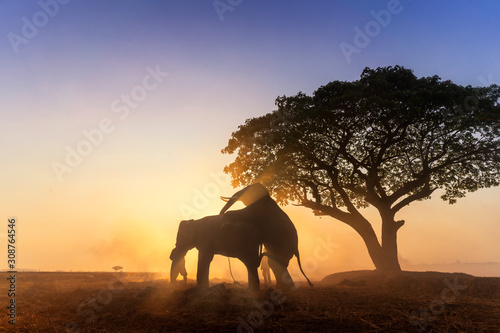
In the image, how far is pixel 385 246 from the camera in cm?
1917

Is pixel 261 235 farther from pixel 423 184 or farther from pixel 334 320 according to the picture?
pixel 423 184

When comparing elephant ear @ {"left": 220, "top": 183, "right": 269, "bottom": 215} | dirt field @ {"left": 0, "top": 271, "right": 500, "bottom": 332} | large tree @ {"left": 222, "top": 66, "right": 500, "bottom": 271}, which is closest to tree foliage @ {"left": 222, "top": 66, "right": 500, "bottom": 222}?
large tree @ {"left": 222, "top": 66, "right": 500, "bottom": 271}

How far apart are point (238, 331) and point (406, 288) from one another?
419 inches

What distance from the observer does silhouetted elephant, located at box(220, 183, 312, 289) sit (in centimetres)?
1195

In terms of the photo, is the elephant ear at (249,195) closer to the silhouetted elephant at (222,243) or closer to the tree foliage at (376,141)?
the silhouetted elephant at (222,243)

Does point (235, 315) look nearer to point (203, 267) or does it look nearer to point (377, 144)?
point (203, 267)

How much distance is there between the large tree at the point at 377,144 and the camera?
17422 millimetres

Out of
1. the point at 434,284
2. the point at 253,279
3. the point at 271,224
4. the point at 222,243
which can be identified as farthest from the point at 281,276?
the point at 434,284

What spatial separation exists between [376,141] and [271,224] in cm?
1069

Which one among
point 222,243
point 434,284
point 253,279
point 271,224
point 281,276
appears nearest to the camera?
point 253,279

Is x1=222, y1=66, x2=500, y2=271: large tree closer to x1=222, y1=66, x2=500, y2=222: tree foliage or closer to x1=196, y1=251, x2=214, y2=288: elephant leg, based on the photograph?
x1=222, y1=66, x2=500, y2=222: tree foliage

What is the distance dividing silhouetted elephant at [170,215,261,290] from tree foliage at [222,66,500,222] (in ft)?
25.5

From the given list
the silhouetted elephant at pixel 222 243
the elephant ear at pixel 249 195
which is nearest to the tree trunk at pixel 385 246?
the elephant ear at pixel 249 195

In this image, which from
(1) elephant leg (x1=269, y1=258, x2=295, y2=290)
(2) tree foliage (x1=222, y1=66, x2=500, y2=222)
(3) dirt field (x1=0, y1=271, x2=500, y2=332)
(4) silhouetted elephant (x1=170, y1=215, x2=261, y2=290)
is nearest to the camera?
(3) dirt field (x1=0, y1=271, x2=500, y2=332)
